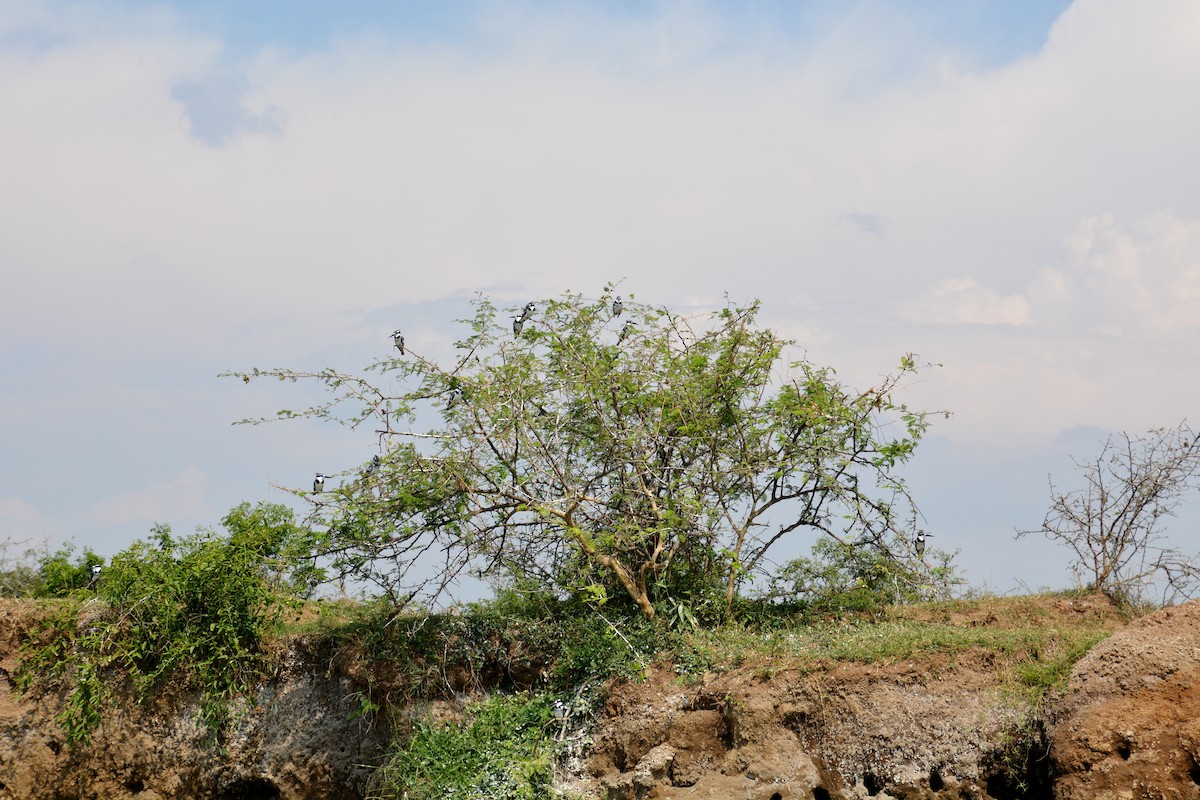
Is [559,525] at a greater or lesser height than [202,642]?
greater

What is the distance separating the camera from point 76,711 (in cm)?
1059

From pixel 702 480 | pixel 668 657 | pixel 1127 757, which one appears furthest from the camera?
pixel 702 480

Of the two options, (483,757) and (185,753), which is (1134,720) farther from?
(185,753)

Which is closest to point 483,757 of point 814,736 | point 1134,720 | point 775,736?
point 775,736

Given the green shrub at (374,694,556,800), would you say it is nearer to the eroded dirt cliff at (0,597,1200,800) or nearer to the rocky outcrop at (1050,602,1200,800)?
the eroded dirt cliff at (0,597,1200,800)

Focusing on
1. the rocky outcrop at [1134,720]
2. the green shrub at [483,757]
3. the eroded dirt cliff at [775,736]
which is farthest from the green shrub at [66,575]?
the rocky outcrop at [1134,720]

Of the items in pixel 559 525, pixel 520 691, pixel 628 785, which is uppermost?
pixel 559 525

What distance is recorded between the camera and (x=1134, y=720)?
26.6 feet

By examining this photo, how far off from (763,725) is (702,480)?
2999 millimetres

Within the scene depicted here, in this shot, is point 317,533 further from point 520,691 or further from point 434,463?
point 520,691

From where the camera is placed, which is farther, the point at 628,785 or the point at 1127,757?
the point at 628,785

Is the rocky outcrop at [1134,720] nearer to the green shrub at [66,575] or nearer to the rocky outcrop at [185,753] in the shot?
the rocky outcrop at [185,753]

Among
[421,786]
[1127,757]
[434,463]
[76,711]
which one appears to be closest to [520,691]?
[421,786]

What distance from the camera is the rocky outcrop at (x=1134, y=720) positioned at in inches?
309
